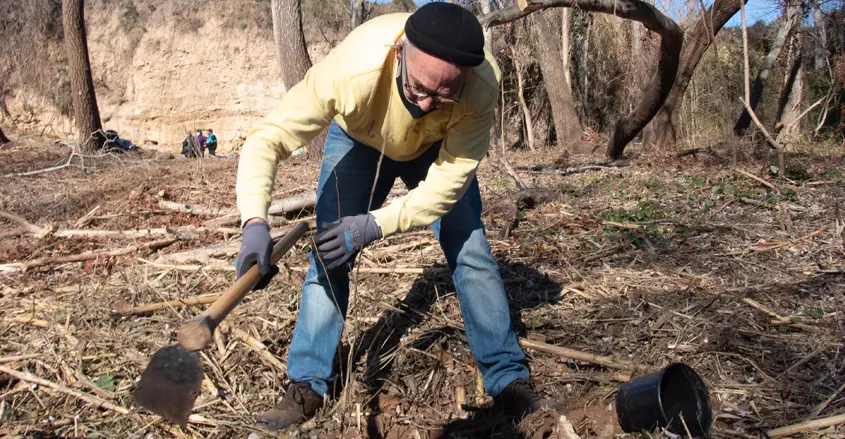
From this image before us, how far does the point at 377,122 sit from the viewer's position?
2.32 metres

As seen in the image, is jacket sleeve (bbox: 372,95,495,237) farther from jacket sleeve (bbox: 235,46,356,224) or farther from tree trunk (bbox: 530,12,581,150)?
tree trunk (bbox: 530,12,581,150)

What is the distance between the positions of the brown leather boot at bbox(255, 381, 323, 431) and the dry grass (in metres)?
0.06

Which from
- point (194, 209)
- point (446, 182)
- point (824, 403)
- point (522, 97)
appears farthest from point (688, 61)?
point (446, 182)

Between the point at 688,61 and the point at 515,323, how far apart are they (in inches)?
259

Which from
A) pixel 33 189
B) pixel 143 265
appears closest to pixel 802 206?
pixel 143 265

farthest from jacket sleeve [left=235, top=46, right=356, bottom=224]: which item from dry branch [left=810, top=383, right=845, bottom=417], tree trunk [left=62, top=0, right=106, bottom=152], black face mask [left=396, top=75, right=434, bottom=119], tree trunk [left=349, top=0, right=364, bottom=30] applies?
tree trunk [left=62, top=0, right=106, bottom=152]

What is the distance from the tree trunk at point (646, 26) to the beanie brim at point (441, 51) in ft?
16.0

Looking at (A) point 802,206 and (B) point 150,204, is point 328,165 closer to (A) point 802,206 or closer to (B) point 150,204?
(B) point 150,204

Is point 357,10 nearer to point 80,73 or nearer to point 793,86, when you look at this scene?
point 80,73

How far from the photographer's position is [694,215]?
15.4 feet

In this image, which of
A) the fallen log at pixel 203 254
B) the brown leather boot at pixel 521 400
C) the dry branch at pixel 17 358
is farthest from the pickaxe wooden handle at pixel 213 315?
the fallen log at pixel 203 254

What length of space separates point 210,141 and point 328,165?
63.1ft

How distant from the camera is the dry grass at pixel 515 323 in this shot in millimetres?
2439

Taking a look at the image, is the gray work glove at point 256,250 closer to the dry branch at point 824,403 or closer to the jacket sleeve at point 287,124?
the jacket sleeve at point 287,124
